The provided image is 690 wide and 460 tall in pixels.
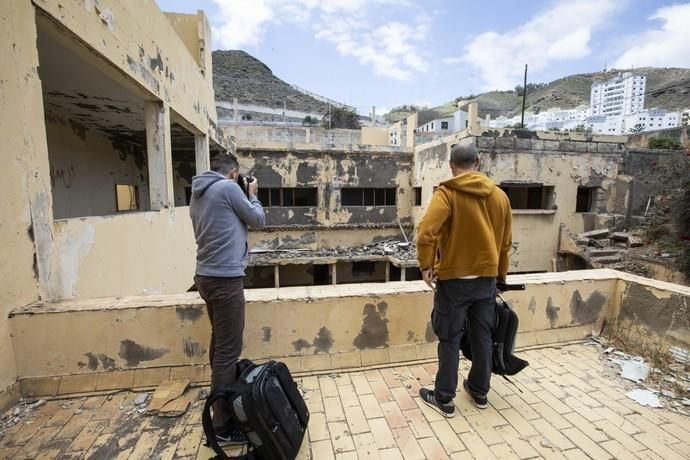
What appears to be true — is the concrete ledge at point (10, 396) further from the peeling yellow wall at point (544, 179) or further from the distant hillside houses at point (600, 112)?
the distant hillside houses at point (600, 112)

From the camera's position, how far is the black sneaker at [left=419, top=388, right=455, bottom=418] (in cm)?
185

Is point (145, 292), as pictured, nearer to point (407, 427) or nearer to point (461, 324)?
point (407, 427)

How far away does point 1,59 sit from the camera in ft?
5.89

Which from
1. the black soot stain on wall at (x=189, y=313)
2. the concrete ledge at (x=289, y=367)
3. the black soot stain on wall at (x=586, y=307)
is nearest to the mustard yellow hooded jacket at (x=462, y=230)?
the concrete ledge at (x=289, y=367)

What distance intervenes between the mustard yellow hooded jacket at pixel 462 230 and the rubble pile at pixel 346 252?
8246 mm

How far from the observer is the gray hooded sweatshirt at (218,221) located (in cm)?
169

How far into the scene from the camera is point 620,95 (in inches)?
1661

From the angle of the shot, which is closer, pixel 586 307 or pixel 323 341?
pixel 323 341

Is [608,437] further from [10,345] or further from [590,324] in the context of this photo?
[10,345]

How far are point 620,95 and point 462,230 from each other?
57.0m

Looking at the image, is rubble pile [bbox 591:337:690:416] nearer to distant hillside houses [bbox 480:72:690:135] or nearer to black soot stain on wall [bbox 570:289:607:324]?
black soot stain on wall [bbox 570:289:607:324]

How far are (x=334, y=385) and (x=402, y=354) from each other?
0.58 m

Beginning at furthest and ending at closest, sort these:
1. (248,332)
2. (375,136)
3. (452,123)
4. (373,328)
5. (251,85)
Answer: (452,123), (251,85), (375,136), (373,328), (248,332)

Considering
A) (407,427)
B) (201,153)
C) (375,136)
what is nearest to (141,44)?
(201,153)
